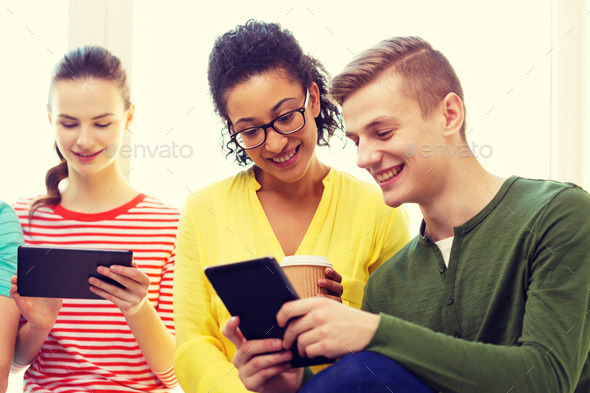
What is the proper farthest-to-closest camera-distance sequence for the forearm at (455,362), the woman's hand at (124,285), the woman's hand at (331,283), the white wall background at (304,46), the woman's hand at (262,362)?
the white wall background at (304,46) → the woman's hand at (124,285) → the woman's hand at (331,283) → the woman's hand at (262,362) → the forearm at (455,362)

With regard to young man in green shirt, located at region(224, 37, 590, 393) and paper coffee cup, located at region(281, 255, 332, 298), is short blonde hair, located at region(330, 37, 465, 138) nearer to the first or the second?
young man in green shirt, located at region(224, 37, 590, 393)

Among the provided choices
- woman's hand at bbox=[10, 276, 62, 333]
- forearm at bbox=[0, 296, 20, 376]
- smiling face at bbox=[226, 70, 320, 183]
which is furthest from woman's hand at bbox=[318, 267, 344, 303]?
forearm at bbox=[0, 296, 20, 376]

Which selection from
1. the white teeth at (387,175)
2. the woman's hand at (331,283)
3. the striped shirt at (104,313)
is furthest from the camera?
the striped shirt at (104,313)

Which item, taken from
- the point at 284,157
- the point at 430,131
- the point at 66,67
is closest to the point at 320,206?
the point at 284,157

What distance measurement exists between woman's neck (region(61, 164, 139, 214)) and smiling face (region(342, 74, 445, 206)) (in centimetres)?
89

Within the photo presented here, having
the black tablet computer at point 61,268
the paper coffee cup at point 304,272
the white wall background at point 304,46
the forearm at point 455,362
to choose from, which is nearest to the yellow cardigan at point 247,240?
the black tablet computer at point 61,268

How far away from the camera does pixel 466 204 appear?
1.32 metres

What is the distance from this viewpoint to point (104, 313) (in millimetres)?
1771

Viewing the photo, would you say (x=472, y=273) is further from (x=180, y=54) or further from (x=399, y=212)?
(x=180, y=54)

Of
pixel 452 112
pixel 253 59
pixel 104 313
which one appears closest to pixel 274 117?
pixel 253 59

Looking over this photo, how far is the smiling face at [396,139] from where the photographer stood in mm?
1325

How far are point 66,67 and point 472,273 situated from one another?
4.47 feet

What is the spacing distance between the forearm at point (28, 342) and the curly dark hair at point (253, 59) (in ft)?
2.41

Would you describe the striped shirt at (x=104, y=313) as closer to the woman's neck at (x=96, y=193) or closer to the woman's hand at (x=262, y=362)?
the woman's neck at (x=96, y=193)
